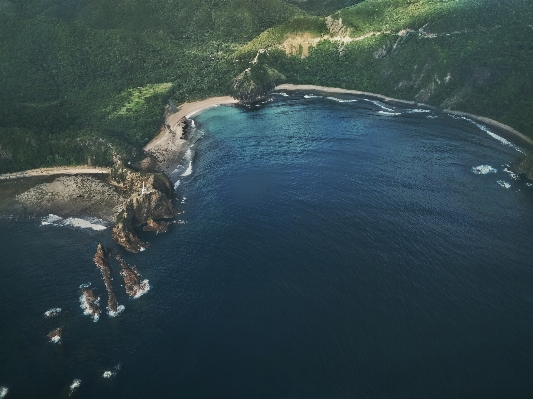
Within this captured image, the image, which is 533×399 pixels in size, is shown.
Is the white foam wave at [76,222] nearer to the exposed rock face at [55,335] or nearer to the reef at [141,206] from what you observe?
the reef at [141,206]

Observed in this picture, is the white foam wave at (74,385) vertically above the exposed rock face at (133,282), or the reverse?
the exposed rock face at (133,282)

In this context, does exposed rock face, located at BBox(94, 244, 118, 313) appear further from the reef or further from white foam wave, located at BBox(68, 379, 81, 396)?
white foam wave, located at BBox(68, 379, 81, 396)

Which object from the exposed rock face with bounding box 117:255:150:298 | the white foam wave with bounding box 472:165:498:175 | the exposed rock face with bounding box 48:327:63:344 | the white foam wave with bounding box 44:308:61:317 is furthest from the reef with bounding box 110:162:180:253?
the white foam wave with bounding box 472:165:498:175

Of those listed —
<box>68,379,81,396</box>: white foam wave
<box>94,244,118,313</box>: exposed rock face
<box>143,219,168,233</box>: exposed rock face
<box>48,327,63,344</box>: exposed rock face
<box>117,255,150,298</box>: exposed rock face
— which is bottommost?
<box>48,327,63,344</box>: exposed rock face

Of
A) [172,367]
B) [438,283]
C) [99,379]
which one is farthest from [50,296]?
[438,283]

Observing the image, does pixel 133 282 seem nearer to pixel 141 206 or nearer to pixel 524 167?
pixel 141 206

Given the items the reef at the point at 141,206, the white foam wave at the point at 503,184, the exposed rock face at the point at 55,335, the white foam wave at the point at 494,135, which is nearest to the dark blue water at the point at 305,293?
the exposed rock face at the point at 55,335

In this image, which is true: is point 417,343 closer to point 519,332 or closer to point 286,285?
point 519,332

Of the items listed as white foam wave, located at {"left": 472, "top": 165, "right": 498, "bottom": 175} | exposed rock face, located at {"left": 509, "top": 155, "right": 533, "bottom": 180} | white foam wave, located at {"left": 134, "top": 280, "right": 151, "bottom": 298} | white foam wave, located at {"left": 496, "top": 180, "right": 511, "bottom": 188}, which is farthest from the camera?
white foam wave, located at {"left": 472, "top": 165, "right": 498, "bottom": 175}
